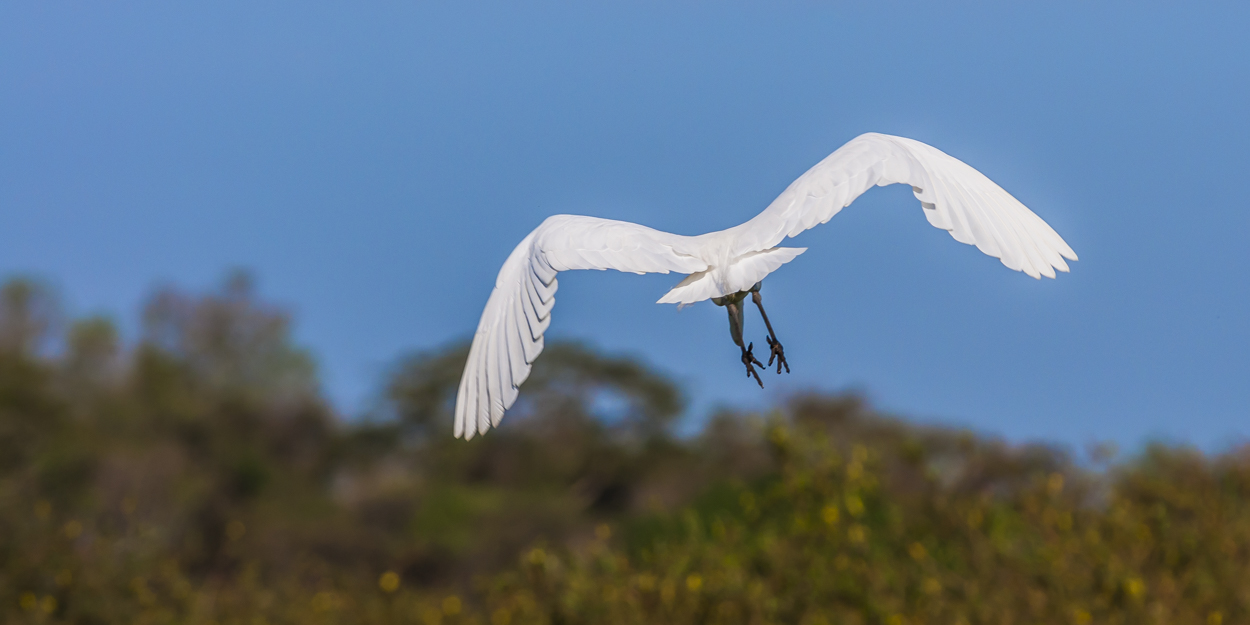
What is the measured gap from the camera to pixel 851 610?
410 cm

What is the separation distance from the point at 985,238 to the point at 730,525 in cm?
300

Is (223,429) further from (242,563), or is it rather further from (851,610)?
(851,610)

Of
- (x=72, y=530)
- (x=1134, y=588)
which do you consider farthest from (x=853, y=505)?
(x=72, y=530)

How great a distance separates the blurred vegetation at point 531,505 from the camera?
4.18 meters

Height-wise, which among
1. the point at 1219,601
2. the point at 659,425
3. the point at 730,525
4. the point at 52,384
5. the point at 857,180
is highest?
the point at 52,384

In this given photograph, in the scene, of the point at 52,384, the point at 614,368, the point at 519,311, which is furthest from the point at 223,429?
the point at 519,311

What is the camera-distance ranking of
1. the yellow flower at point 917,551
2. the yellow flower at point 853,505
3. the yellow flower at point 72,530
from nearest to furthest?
the yellow flower at point 917,551 → the yellow flower at point 853,505 → the yellow flower at point 72,530

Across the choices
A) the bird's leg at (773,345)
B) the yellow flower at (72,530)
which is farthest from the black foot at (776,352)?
the yellow flower at (72,530)

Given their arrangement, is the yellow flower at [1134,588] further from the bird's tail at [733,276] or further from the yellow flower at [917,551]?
the bird's tail at [733,276]

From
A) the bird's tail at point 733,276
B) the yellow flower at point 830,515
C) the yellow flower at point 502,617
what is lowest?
the yellow flower at point 502,617

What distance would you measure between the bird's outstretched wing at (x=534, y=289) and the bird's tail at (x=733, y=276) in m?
0.04

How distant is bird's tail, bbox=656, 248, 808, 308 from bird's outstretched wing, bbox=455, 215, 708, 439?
0.13 ft

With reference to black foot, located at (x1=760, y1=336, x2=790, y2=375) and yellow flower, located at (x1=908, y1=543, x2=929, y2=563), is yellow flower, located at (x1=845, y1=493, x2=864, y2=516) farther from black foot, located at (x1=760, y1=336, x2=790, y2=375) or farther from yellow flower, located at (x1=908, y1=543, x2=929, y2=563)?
black foot, located at (x1=760, y1=336, x2=790, y2=375)

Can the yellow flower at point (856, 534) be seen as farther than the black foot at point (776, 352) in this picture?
Yes
